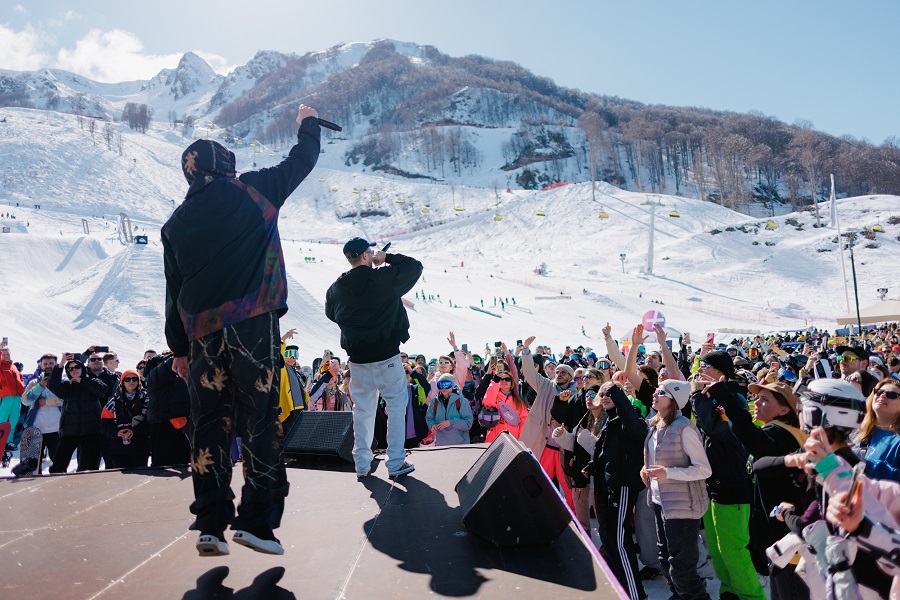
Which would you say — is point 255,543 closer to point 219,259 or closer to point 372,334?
point 219,259

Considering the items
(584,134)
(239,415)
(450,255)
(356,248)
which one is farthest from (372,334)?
(584,134)

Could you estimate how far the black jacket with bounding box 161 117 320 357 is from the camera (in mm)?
2723

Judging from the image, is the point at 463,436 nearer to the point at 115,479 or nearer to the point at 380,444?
the point at 380,444

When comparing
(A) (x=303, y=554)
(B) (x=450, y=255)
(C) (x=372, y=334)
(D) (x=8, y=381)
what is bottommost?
(D) (x=8, y=381)

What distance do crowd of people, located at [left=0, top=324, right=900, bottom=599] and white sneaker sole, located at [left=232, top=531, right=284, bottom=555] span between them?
0.57 m

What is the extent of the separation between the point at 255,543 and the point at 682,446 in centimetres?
279

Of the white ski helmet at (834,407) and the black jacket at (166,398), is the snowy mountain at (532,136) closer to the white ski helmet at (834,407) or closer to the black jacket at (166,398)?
the black jacket at (166,398)

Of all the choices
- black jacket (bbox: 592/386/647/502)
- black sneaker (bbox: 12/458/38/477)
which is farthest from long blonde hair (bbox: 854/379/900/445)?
black sneaker (bbox: 12/458/38/477)

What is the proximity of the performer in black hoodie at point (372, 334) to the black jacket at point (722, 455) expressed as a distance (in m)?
2.00

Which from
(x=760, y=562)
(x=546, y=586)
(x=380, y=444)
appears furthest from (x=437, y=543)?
(x=380, y=444)

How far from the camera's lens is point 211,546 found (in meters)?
2.43

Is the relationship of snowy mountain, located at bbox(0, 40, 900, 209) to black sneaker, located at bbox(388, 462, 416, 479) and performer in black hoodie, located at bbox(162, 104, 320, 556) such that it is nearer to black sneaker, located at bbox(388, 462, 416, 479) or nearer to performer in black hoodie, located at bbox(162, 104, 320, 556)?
black sneaker, located at bbox(388, 462, 416, 479)

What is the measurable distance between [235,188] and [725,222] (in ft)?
219

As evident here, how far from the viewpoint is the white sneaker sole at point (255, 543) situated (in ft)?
8.04
